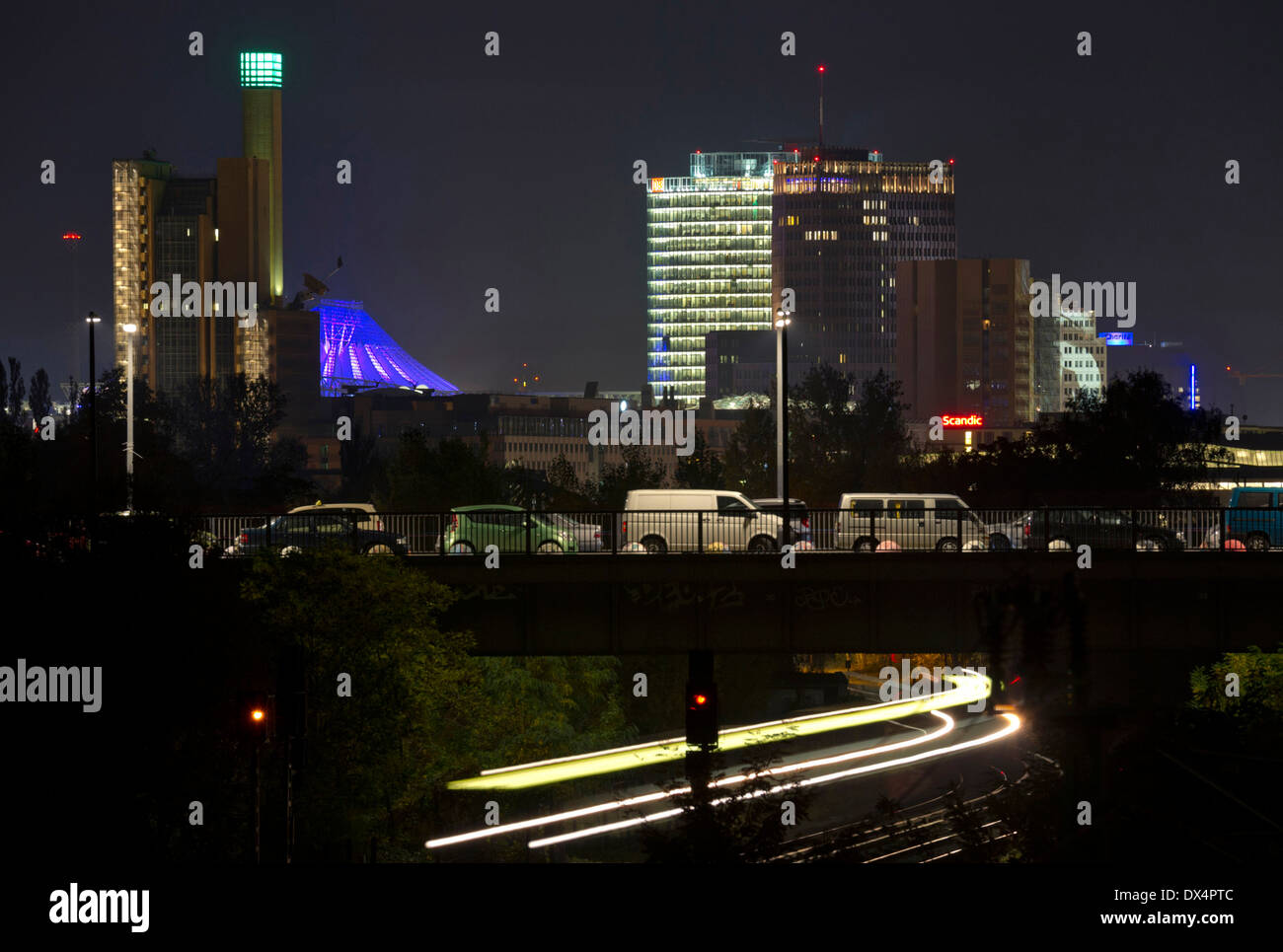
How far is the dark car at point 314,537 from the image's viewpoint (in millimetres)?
32022

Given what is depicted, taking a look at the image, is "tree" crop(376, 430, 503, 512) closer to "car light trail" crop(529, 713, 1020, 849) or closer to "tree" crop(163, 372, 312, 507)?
"car light trail" crop(529, 713, 1020, 849)

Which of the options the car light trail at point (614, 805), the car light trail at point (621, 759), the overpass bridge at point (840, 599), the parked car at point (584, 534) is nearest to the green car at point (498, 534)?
the parked car at point (584, 534)

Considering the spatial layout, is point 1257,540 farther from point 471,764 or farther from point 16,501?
point 16,501

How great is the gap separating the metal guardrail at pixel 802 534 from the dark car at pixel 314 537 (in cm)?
3

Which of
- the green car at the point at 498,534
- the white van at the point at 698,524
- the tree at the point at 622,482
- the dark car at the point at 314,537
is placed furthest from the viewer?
the tree at the point at 622,482

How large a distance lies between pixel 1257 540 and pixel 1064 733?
21.6 meters

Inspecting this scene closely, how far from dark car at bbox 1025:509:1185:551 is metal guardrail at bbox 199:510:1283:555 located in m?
0.03

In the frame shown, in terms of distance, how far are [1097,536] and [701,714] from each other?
12.1 m

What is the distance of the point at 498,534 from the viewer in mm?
32156

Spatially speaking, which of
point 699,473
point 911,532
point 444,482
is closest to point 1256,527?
point 911,532

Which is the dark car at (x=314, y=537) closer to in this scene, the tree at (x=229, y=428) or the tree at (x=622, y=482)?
the tree at (x=622, y=482)

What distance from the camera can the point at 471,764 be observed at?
40.7 metres

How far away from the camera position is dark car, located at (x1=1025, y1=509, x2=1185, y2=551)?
31.1 meters
